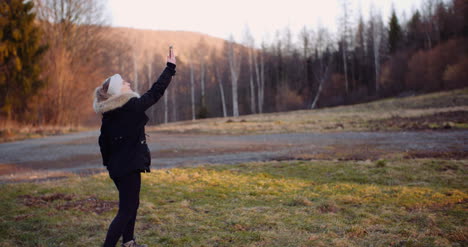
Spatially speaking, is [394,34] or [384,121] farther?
[394,34]

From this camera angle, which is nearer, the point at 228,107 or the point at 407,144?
the point at 407,144

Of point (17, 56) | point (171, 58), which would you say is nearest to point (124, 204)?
point (171, 58)

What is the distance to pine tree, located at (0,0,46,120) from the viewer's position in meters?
22.6

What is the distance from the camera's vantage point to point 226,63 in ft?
171

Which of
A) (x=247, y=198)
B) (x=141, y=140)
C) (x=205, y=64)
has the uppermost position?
(x=205, y=64)

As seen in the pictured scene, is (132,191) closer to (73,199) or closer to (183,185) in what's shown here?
(73,199)

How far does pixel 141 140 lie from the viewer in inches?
126

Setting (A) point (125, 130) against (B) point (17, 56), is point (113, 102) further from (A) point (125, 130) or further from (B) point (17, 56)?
(B) point (17, 56)

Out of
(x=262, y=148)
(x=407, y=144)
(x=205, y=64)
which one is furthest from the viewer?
(x=205, y=64)

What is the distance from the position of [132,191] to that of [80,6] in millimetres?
30943

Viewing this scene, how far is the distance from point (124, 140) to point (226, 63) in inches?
1963

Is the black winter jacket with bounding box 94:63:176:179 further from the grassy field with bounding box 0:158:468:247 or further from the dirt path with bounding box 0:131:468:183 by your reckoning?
the dirt path with bounding box 0:131:468:183

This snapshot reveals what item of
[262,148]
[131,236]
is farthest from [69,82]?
[131,236]

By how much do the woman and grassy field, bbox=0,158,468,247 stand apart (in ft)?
2.34
